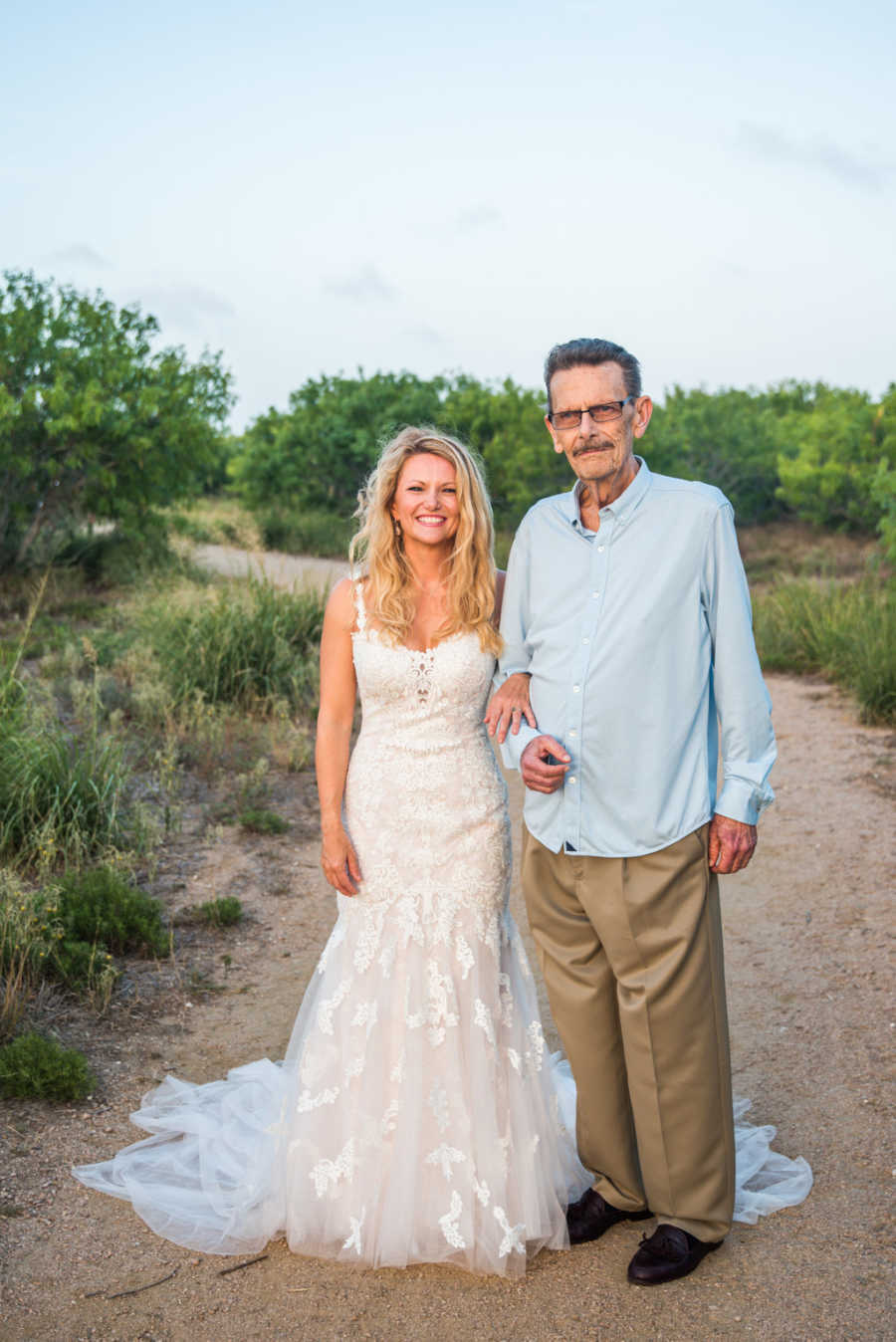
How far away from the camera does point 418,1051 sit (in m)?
3.16

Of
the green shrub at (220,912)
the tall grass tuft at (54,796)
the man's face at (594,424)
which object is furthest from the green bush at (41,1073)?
the man's face at (594,424)

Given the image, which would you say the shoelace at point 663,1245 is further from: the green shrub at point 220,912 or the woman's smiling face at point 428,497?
the green shrub at point 220,912

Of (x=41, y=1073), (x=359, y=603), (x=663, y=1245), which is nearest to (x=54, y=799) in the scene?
(x=41, y=1073)

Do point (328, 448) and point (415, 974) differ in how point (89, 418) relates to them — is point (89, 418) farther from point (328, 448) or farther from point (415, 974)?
point (328, 448)

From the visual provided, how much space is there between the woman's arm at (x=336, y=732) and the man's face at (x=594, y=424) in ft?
2.60

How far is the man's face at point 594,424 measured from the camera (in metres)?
2.91

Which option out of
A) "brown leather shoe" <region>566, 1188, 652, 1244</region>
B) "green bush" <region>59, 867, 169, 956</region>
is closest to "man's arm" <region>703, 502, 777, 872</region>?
"brown leather shoe" <region>566, 1188, 652, 1244</region>

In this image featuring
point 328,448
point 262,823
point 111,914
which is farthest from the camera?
point 328,448

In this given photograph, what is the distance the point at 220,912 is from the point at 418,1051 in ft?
9.12

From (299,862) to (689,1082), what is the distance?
158 inches

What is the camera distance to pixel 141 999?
488 cm

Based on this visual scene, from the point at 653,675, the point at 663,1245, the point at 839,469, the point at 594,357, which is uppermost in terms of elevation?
the point at 839,469

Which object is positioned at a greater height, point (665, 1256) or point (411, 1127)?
point (411, 1127)

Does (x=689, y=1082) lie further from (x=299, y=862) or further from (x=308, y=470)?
(x=308, y=470)
